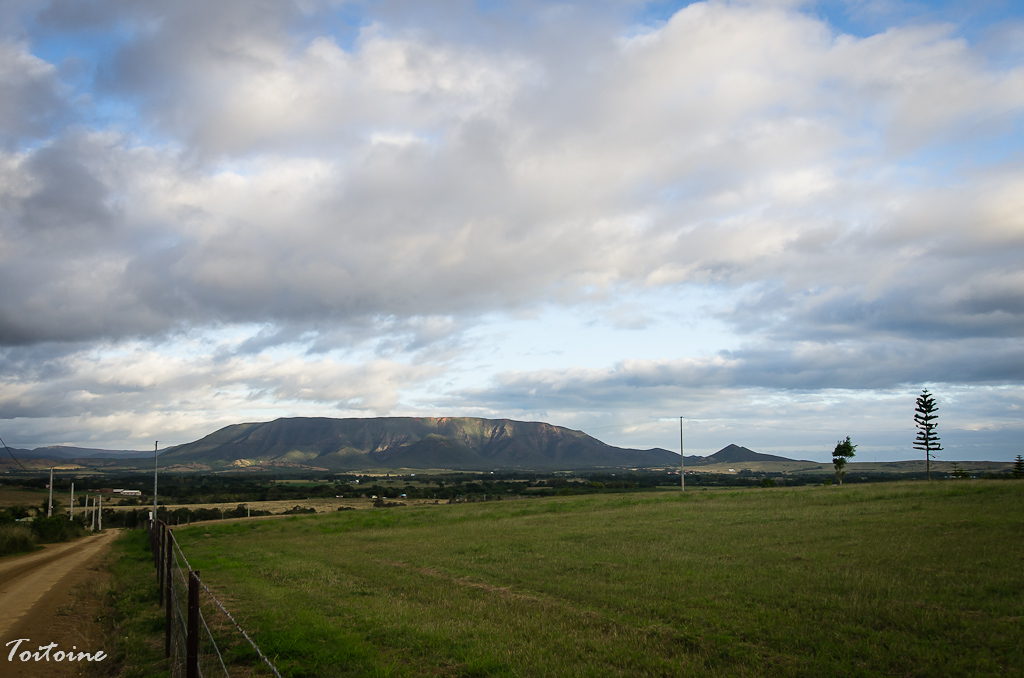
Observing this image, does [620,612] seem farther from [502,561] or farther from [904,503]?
[904,503]

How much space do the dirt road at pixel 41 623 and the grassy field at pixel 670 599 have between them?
3795 millimetres

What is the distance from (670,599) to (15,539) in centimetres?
4614

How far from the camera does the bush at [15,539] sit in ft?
129

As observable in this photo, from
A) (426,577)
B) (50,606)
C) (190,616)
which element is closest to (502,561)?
(426,577)

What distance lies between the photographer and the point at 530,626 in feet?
44.3

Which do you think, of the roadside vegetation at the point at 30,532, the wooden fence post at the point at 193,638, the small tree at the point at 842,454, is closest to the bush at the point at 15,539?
the roadside vegetation at the point at 30,532

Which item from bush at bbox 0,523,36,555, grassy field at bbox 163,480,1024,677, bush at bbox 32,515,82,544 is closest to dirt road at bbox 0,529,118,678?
grassy field at bbox 163,480,1024,677

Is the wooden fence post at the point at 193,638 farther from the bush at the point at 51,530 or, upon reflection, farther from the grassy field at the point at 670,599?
the bush at the point at 51,530

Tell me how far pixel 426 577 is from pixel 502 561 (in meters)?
3.81

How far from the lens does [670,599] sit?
615 inches

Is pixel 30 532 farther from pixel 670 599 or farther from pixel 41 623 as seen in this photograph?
pixel 670 599

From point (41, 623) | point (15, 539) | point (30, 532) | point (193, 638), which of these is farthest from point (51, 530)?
point (193, 638)

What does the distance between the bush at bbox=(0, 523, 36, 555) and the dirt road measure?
12594mm

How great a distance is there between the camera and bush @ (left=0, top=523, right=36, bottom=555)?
39.3 meters
